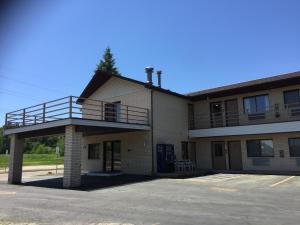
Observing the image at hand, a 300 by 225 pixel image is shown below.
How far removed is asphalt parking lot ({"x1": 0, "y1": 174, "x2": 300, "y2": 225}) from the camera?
7559mm

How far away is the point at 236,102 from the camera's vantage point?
73.4 feet

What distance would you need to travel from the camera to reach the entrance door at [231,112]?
22344 millimetres

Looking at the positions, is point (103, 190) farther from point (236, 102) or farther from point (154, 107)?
point (236, 102)

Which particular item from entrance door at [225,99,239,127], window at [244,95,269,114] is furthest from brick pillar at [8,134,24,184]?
window at [244,95,269,114]

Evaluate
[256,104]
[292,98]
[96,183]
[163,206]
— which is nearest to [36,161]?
[96,183]

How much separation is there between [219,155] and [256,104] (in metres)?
4.81

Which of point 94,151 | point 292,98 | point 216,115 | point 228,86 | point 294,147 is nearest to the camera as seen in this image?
point 294,147

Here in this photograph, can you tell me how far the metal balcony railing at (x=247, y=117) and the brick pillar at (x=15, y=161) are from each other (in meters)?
12.9

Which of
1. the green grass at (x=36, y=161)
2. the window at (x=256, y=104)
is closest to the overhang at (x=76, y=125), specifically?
the window at (x=256, y=104)

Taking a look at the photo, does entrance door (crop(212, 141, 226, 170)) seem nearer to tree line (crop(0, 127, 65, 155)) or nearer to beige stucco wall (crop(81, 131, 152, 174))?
beige stucco wall (crop(81, 131, 152, 174))

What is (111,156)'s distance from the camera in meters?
22.4

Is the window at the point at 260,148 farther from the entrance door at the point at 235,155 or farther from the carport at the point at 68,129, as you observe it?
the carport at the point at 68,129

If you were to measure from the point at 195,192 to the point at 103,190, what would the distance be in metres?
4.03

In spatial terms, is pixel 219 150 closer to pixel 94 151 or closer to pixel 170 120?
pixel 170 120
